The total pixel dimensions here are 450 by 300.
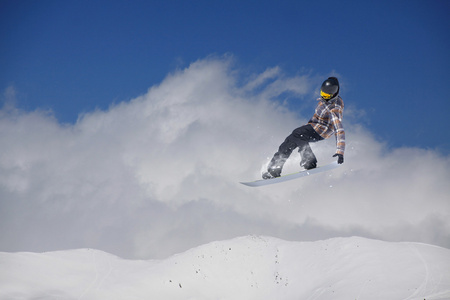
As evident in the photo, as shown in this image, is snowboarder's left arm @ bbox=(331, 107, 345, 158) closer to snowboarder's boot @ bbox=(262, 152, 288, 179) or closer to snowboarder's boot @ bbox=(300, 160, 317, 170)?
snowboarder's boot @ bbox=(300, 160, 317, 170)

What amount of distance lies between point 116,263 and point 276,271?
43.3 metres

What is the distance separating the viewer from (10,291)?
6675 centimetres

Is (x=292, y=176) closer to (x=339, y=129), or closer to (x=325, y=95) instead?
(x=339, y=129)

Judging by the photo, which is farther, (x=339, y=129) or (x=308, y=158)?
(x=308, y=158)

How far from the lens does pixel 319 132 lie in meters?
9.14

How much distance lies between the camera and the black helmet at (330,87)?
773 cm

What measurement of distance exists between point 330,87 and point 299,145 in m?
2.43

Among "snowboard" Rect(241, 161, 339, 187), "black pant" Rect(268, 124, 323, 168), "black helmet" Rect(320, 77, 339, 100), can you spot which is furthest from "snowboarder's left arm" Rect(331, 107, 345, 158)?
"snowboard" Rect(241, 161, 339, 187)

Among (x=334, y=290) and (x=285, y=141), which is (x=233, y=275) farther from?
(x=285, y=141)

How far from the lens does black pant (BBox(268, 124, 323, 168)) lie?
30.9 ft

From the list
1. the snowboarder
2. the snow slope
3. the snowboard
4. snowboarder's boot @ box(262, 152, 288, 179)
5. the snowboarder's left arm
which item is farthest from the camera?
the snow slope

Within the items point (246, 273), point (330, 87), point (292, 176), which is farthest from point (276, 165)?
point (246, 273)

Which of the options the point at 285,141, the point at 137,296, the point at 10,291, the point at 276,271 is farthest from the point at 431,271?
the point at 10,291

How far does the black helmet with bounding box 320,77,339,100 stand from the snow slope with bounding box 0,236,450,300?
54.4 meters
